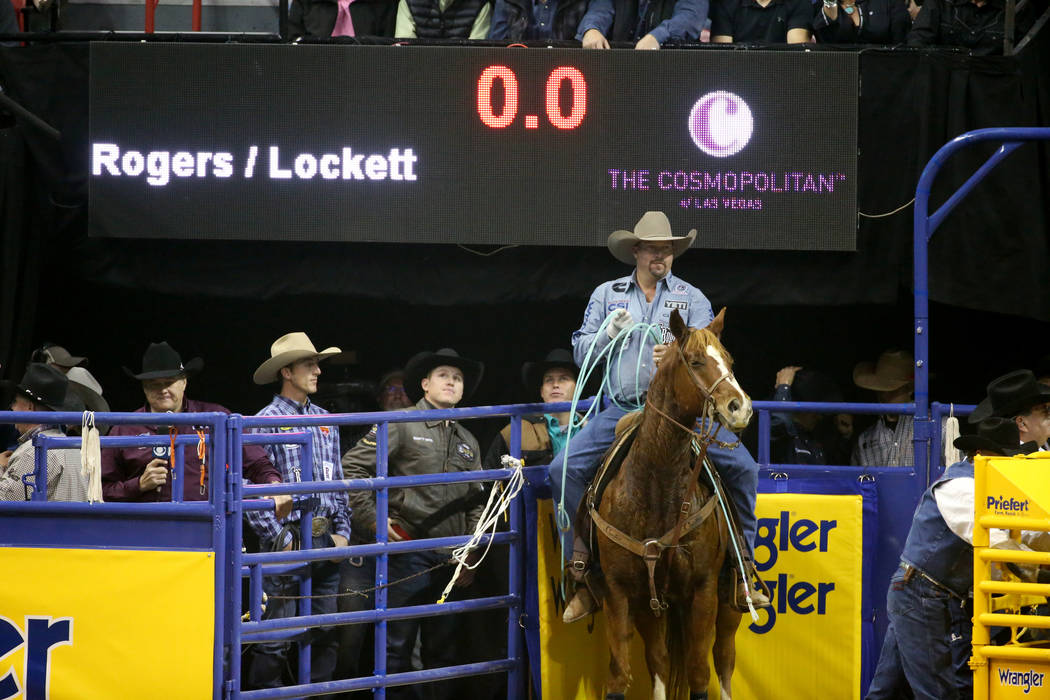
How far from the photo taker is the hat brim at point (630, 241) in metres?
7.09

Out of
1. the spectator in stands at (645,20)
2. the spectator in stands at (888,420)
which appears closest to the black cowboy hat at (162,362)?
the spectator in stands at (645,20)

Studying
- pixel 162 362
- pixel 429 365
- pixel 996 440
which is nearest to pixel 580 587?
pixel 429 365

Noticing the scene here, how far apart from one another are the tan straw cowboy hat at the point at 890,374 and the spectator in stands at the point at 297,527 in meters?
4.10

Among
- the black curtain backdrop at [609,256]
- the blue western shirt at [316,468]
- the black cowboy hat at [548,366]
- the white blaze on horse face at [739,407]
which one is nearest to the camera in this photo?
the white blaze on horse face at [739,407]

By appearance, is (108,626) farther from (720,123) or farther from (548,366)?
(720,123)

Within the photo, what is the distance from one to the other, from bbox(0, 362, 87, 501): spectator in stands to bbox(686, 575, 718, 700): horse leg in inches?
119

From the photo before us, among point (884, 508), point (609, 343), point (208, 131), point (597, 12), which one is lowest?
point (884, 508)

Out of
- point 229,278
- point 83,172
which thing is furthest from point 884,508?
point 83,172

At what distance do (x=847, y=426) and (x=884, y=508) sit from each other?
2.12m

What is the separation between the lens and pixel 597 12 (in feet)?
30.6

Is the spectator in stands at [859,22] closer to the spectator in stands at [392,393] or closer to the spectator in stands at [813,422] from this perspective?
the spectator in stands at [813,422]

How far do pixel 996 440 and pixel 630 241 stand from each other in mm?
2193

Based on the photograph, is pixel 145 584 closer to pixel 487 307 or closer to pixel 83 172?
pixel 83 172

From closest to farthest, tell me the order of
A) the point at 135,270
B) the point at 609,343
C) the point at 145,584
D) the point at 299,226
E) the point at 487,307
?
the point at 145,584 → the point at 609,343 → the point at 299,226 → the point at 135,270 → the point at 487,307
